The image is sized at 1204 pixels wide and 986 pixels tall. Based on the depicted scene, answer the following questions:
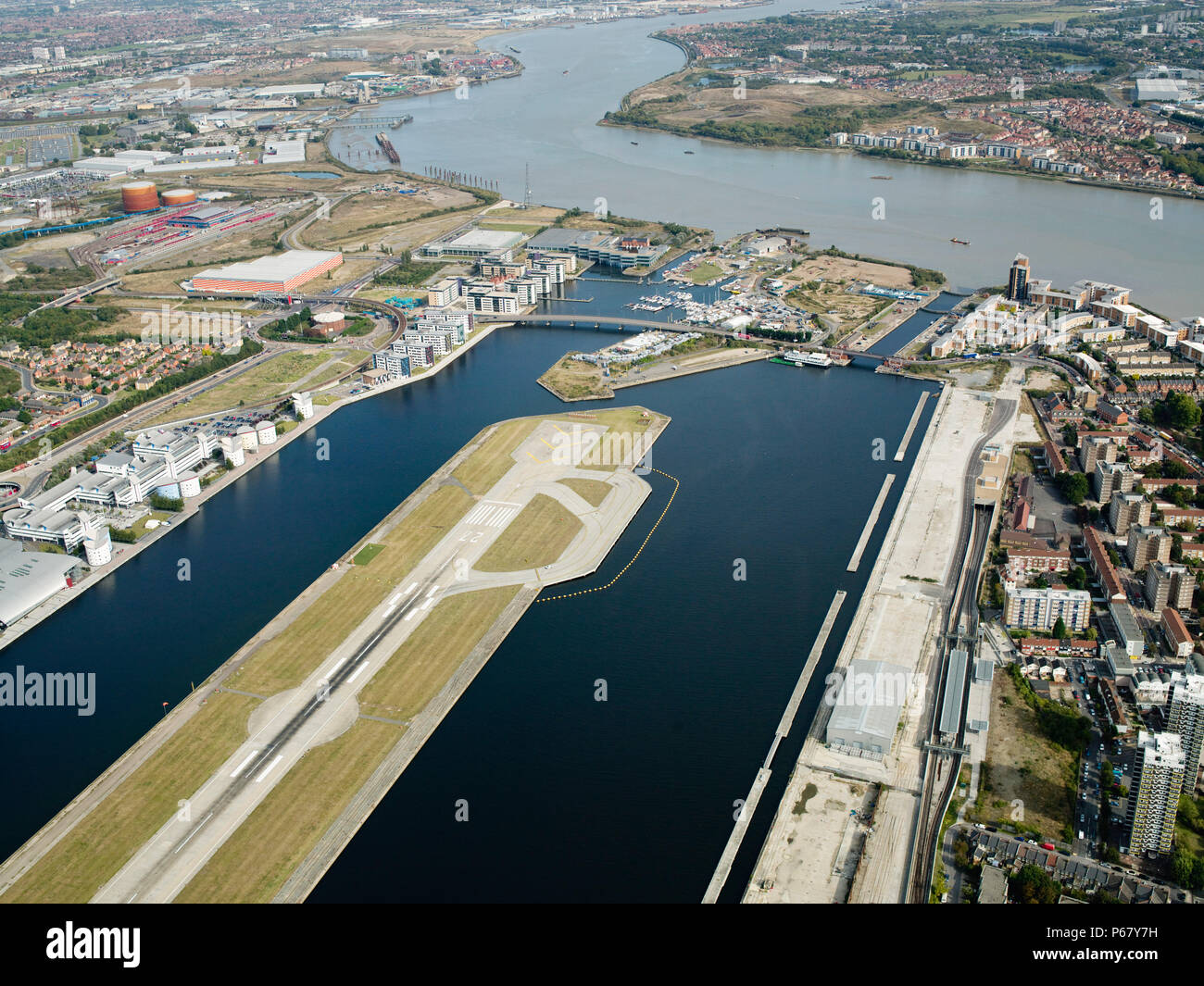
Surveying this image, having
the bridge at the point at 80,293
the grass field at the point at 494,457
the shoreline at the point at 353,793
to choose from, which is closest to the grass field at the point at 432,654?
the shoreline at the point at 353,793

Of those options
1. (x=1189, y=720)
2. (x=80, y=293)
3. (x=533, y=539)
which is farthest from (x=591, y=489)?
(x=80, y=293)

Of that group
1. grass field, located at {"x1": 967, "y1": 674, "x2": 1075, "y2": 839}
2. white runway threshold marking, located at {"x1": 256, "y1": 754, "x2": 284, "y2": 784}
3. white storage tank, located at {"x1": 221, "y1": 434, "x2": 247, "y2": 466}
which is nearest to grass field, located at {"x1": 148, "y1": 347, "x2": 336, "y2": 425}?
white storage tank, located at {"x1": 221, "y1": 434, "x2": 247, "y2": 466}

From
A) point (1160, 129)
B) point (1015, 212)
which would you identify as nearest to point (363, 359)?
point (1015, 212)

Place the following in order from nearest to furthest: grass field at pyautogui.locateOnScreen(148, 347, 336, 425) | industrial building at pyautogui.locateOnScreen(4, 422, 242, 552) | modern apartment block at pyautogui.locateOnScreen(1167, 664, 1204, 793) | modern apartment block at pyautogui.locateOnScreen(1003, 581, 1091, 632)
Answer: modern apartment block at pyautogui.locateOnScreen(1167, 664, 1204, 793), modern apartment block at pyautogui.locateOnScreen(1003, 581, 1091, 632), industrial building at pyautogui.locateOnScreen(4, 422, 242, 552), grass field at pyautogui.locateOnScreen(148, 347, 336, 425)

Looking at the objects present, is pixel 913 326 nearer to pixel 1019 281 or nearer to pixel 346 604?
pixel 1019 281

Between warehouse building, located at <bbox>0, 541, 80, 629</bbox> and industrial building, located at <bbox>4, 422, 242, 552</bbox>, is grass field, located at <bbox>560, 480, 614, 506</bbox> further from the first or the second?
warehouse building, located at <bbox>0, 541, 80, 629</bbox>

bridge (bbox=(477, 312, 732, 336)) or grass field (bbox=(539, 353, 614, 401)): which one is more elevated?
bridge (bbox=(477, 312, 732, 336))
